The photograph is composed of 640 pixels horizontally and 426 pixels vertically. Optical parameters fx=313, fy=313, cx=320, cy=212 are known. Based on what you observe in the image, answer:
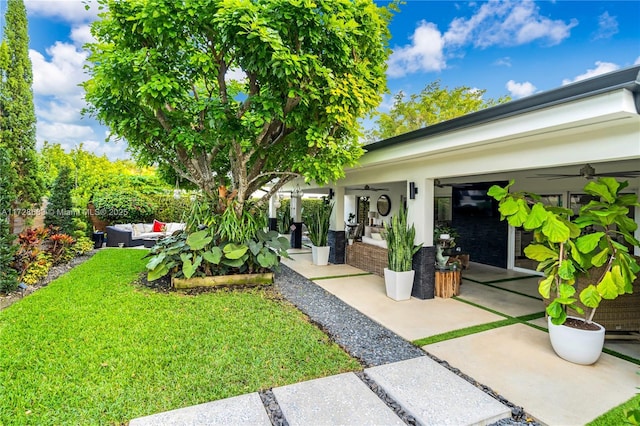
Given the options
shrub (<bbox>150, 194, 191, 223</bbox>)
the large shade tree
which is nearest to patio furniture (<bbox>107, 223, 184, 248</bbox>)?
shrub (<bbox>150, 194, 191, 223</bbox>)

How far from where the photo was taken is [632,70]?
2982 millimetres

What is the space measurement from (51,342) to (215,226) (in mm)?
3816

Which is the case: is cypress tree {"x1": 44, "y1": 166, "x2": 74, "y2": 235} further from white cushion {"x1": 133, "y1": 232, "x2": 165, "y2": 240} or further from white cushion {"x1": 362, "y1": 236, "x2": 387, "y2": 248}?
white cushion {"x1": 362, "y1": 236, "x2": 387, "y2": 248}

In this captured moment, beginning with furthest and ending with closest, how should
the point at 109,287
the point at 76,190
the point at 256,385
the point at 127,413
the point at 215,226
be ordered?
the point at 76,190 < the point at 215,226 < the point at 109,287 < the point at 256,385 < the point at 127,413

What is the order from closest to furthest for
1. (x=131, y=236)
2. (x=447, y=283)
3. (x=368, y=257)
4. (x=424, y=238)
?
(x=424, y=238), (x=447, y=283), (x=368, y=257), (x=131, y=236)

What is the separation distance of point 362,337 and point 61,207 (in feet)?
34.5

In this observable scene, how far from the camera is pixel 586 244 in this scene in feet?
13.1

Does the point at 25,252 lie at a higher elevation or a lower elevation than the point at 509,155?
lower

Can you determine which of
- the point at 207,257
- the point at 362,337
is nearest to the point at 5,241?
the point at 207,257

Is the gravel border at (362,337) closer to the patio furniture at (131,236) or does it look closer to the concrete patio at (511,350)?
the concrete patio at (511,350)

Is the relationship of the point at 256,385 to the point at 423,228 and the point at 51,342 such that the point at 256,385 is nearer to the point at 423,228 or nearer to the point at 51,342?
the point at 51,342

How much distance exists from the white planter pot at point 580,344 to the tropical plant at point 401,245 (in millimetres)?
2874

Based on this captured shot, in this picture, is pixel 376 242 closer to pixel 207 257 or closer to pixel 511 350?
pixel 207 257

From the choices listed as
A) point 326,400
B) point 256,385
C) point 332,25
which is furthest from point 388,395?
point 332,25
